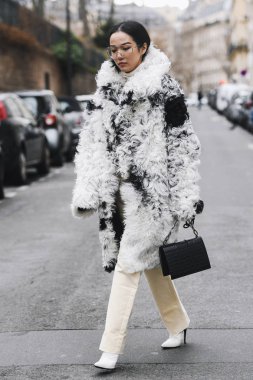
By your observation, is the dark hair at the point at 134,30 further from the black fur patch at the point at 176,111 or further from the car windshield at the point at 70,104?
the car windshield at the point at 70,104

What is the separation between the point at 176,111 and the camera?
500 centimetres

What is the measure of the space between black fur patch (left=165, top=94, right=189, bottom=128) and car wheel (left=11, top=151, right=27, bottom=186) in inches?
443

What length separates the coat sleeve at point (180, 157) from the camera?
4949 millimetres

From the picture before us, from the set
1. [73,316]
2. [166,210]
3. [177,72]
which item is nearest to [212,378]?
[166,210]

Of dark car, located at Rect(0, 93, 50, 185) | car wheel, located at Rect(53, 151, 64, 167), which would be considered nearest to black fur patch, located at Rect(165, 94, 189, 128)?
dark car, located at Rect(0, 93, 50, 185)

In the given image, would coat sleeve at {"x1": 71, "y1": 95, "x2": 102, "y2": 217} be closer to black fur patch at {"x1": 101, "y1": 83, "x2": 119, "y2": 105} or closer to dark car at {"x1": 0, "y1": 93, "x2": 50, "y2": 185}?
black fur patch at {"x1": 101, "y1": 83, "x2": 119, "y2": 105}

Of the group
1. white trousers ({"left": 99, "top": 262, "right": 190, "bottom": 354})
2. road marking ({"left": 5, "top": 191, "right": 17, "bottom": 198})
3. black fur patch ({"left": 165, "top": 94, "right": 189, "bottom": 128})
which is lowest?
road marking ({"left": 5, "top": 191, "right": 17, "bottom": 198})

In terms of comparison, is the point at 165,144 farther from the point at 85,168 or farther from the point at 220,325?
the point at 220,325

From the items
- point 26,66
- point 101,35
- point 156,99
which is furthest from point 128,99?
point 101,35

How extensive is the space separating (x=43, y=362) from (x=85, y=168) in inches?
41.6

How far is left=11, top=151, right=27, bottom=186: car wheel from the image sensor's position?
53.2 feet

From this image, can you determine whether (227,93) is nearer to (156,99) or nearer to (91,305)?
(91,305)

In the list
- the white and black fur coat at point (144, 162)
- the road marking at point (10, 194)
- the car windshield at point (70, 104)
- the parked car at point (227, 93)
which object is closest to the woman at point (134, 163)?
the white and black fur coat at point (144, 162)

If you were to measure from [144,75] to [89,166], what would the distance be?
56cm
